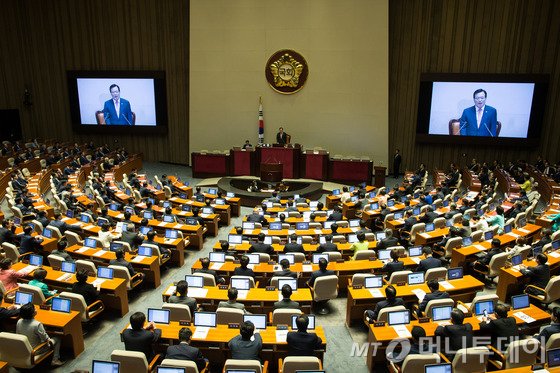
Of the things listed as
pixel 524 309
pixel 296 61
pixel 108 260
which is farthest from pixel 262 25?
pixel 524 309

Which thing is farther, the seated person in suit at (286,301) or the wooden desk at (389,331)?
the seated person in suit at (286,301)

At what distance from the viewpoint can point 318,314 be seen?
8.58m

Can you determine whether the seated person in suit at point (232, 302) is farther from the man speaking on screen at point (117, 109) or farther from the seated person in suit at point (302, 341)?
the man speaking on screen at point (117, 109)

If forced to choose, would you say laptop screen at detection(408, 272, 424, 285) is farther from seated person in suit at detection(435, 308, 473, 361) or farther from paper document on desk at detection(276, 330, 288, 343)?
paper document on desk at detection(276, 330, 288, 343)

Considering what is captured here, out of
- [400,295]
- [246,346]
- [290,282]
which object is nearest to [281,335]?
[246,346]

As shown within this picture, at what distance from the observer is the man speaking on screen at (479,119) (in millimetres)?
20312

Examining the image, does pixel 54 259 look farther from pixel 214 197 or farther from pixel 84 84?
pixel 84 84

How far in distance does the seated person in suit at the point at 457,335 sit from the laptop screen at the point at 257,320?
8.52ft

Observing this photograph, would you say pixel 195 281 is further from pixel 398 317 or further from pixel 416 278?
pixel 416 278

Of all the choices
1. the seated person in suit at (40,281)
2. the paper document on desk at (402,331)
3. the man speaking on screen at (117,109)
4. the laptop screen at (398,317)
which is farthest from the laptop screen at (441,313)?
the man speaking on screen at (117,109)

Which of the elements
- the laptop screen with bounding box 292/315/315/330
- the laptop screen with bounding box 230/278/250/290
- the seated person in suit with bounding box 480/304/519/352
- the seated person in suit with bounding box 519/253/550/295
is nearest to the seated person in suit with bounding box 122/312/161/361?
the laptop screen with bounding box 292/315/315/330

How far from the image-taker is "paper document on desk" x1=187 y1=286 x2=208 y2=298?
7521 mm

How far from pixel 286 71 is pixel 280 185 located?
6740 mm

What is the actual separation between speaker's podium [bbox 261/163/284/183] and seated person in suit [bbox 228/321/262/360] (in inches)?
523
